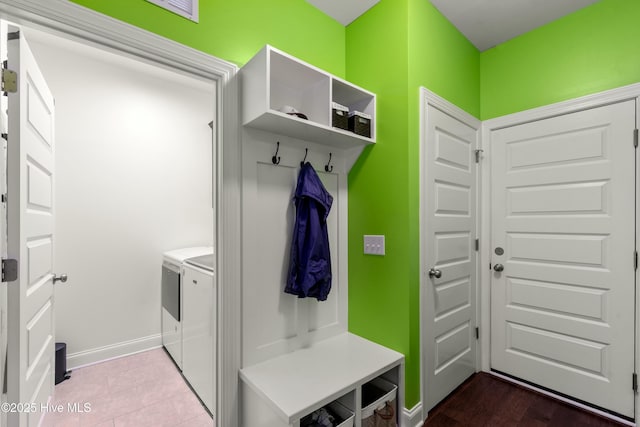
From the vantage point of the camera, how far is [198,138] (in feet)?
10.6

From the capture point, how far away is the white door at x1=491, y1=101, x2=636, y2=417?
180cm

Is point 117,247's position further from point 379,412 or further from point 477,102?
point 477,102

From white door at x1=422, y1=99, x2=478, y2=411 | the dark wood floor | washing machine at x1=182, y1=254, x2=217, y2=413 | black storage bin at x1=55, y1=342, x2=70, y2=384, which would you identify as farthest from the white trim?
black storage bin at x1=55, y1=342, x2=70, y2=384

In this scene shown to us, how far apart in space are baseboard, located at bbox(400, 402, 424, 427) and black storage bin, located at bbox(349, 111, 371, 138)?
5.56 ft

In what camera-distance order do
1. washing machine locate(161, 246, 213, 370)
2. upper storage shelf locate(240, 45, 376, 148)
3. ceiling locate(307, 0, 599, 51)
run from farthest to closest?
washing machine locate(161, 246, 213, 370) < ceiling locate(307, 0, 599, 51) < upper storage shelf locate(240, 45, 376, 148)

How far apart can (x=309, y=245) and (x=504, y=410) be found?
1.69 m

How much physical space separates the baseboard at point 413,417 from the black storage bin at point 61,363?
2.58m

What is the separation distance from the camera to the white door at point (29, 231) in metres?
1.22

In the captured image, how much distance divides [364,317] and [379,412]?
1.77ft

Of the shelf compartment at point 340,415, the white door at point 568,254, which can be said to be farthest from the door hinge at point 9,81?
the white door at point 568,254

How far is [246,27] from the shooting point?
5.29ft

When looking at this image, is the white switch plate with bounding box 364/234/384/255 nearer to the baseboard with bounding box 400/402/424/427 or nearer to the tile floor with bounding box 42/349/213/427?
the baseboard with bounding box 400/402/424/427

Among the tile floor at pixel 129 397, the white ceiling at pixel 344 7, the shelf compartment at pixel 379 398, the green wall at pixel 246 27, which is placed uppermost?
the white ceiling at pixel 344 7

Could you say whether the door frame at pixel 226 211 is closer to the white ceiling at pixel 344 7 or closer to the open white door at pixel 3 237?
the open white door at pixel 3 237
